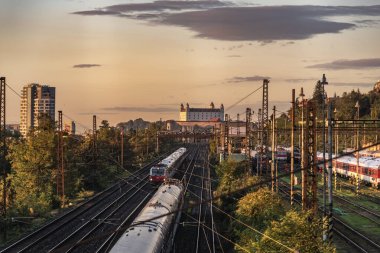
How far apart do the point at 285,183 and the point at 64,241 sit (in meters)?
43.7

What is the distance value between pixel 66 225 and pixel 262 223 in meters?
16.1

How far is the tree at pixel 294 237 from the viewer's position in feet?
69.9

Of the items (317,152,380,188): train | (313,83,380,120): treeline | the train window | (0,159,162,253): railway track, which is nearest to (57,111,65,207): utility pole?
(0,159,162,253): railway track

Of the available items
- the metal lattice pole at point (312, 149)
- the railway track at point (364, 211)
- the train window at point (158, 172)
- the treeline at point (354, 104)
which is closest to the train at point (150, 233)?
the metal lattice pole at point (312, 149)

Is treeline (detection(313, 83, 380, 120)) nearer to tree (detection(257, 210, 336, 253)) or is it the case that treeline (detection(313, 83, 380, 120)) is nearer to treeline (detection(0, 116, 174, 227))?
treeline (detection(0, 116, 174, 227))

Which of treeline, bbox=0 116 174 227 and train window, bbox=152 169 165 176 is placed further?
train window, bbox=152 169 165 176

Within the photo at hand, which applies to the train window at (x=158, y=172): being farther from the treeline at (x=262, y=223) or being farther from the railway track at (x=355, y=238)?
the railway track at (x=355, y=238)

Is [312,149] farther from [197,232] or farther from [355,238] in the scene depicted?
[197,232]

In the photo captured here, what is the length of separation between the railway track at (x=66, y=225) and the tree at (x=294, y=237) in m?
10.9

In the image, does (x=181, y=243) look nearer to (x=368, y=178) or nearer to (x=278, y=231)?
(x=278, y=231)

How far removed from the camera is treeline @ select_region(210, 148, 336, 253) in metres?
21.6

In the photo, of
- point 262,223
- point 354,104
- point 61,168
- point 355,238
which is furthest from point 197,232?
point 354,104

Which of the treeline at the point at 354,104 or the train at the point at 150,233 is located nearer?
the train at the point at 150,233

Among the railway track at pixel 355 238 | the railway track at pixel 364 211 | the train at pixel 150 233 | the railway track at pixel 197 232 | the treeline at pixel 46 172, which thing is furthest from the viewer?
the treeline at pixel 46 172
